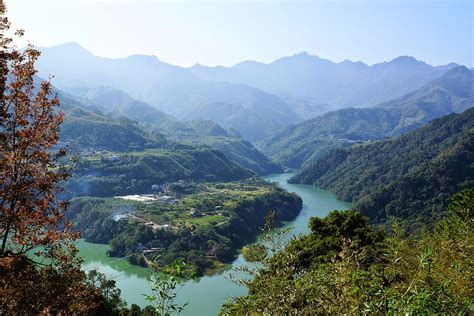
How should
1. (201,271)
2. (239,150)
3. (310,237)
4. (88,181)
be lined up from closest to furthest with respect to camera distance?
(310,237), (201,271), (88,181), (239,150)

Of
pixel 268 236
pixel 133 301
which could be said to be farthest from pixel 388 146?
pixel 268 236

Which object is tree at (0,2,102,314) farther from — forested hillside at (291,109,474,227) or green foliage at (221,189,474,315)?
forested hillside at (291,109,474,227)

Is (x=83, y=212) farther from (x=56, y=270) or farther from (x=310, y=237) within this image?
(x=56, y=270)

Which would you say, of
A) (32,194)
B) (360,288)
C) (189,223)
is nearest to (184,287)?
(189,223)

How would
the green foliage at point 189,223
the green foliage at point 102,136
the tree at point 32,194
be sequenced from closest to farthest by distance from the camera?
the tree at point 32,194 < the green foliage at point 189,223 < the green foliage at point 102,136

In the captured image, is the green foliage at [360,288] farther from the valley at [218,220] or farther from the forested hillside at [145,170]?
the forested hillside at [145,170]

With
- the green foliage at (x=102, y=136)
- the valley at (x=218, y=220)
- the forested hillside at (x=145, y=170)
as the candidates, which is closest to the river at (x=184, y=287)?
the valley at (x=218, y=220)

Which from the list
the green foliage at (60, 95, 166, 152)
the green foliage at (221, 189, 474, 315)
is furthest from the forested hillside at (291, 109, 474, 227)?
the green foliage at (221, 189, 474, 315)

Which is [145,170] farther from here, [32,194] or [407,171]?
[32,194]
